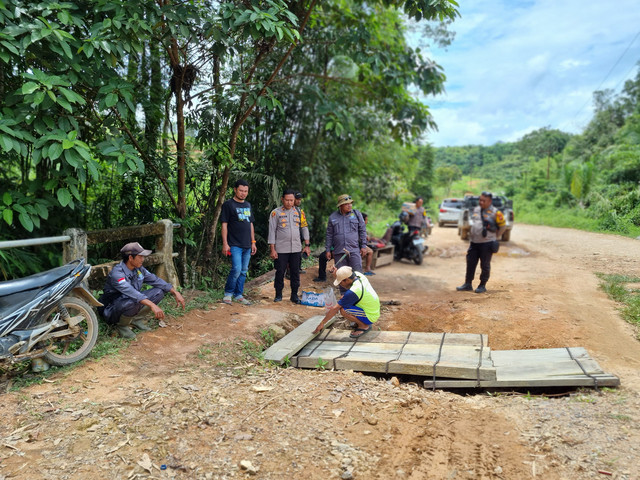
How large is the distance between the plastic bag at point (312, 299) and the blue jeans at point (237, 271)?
95 centimetres

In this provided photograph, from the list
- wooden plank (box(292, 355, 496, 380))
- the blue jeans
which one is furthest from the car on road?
wooden plank (box(292, 355, 496, 380))

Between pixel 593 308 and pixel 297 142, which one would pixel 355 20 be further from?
pixel 593 308

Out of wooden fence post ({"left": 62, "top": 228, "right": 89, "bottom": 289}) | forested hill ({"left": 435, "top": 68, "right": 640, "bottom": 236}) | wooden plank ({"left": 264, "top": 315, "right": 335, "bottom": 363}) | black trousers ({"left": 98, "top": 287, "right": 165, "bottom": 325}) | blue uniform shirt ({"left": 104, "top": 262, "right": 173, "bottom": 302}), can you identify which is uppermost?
forested hill ({"left": 435, "top": 68, "right": 640, "bottom": 236})

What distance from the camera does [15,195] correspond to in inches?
179

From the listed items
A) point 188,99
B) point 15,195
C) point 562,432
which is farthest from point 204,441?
point 188,99

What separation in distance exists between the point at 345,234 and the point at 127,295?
309 cm

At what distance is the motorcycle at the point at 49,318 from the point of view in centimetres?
363

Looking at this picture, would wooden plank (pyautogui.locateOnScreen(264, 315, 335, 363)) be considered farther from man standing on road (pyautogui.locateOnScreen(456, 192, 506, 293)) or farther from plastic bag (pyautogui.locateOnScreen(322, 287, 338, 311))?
man standing on road (pyautogui.locateOnScreen(456, 192, 506, 293))

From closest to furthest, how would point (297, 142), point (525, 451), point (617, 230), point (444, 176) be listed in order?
1. point (525, 451)
2. point (617, 230)
3. point (297, 142)
4. point (444, 176)

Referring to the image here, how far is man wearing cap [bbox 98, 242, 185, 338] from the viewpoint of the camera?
4555 mm

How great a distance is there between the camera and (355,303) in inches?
201

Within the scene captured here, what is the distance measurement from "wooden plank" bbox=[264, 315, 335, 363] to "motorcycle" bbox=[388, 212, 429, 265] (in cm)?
601

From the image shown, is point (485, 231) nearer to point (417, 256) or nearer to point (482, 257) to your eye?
point (482, 257)

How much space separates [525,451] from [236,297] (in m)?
4.33
